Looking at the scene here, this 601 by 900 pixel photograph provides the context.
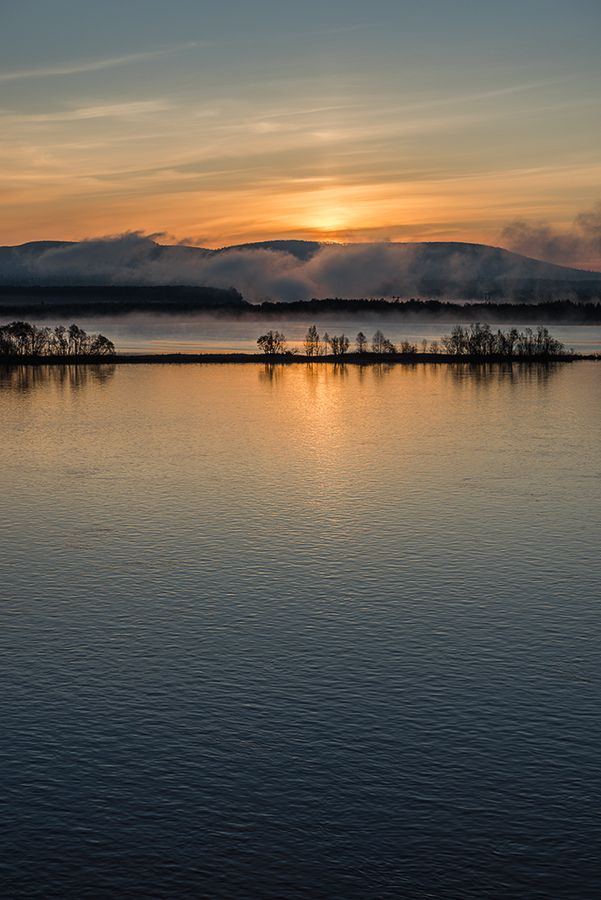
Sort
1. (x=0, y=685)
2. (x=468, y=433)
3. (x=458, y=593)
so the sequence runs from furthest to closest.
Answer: (x=468, y=433) → (x=458, y=593) → (x=0, y=685)

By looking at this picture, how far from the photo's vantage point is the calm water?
32656 millimetres

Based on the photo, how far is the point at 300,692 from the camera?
151 ft

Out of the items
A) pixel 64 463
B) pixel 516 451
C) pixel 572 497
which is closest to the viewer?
pixel 572 497

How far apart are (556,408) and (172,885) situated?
16440 centimetres

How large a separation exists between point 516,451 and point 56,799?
101m

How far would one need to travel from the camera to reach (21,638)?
53562mm

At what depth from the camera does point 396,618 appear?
57438 millimetres

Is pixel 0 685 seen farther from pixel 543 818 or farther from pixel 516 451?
pixel 516 451

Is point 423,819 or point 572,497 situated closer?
point 423,819

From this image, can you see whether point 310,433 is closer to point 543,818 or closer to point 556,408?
point 556,408

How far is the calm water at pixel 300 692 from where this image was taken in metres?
32.7

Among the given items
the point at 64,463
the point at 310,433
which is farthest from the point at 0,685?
the point at 310,433

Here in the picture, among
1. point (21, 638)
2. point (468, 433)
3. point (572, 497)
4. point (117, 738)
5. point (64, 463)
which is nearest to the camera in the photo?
point (117, 738)

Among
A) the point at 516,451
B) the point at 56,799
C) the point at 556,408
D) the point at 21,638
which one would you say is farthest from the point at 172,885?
the point at 556,408
